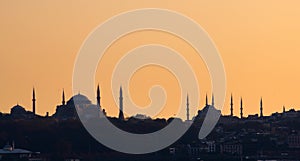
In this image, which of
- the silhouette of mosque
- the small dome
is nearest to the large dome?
the silhouette of mosque

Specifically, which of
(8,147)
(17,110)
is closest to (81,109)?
(17,110)

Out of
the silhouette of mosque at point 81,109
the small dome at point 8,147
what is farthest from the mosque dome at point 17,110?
the small dome at point 8,147

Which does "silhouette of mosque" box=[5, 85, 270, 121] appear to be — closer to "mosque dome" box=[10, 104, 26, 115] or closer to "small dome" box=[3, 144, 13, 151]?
"mosque dome" box=[10, 104, 26, 115]

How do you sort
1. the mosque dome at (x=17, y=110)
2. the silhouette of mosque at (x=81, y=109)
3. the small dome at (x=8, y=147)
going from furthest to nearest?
the mosque dome at (x=17, y=110)
the silhouette of mosque at (x=81, y=109)
the small dome at (x=8, y=147)

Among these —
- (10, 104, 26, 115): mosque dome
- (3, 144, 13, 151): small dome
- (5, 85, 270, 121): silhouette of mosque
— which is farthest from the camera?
(10, 104, 26, 115): mosque dome

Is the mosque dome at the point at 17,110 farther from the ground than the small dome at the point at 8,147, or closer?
farther from the ground

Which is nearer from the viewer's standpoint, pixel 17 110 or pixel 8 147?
pixel 8 147

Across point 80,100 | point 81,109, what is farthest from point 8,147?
point 80,100


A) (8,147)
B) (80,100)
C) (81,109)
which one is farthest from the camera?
(80,100)

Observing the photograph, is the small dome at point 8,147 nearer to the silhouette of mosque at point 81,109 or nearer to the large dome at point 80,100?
the silhouette of mosque at point 81,109

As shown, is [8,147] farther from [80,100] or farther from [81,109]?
[80,100]

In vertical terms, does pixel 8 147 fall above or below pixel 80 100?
below

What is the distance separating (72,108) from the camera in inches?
5017

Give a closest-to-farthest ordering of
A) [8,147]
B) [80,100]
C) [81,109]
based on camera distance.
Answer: [8,147] < [81,109] < [80,100]
